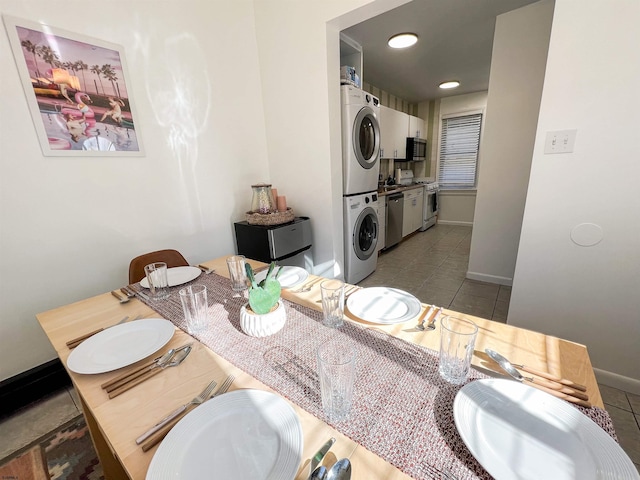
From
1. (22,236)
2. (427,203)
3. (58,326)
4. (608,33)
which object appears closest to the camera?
(58,326)

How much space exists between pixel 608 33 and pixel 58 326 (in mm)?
2524

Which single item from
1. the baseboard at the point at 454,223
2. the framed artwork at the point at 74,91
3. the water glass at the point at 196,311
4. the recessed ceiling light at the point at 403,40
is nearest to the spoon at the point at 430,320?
the water glass at the point at 196,311

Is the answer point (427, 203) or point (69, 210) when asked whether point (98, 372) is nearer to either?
point (69, 210)

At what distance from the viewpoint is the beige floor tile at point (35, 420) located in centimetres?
131

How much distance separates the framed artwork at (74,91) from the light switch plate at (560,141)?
2.45 meters

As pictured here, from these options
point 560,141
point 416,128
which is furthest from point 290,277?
point 416,128

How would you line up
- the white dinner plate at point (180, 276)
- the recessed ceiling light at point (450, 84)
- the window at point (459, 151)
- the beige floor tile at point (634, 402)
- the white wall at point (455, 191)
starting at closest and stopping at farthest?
the white dinner plate at point (180, 276) < the beige floor tile at point (634, 402) < the recessed ceiling light at point (450, 84) < the white wall at point (455, 191) < the window at point (459, 151)

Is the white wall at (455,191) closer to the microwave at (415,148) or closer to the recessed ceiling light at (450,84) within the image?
the microwave at (415,148)

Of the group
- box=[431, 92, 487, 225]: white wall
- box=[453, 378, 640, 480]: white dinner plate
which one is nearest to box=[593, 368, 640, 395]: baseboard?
box=[453, 378, 640, 480]: white dinner plate

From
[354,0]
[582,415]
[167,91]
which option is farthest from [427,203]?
[582,415]

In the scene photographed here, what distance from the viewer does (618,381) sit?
145cm

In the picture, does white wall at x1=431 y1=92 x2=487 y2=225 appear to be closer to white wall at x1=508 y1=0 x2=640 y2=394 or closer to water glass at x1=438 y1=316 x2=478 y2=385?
white wall at x1=508 y1=0 x2=640 y2=394

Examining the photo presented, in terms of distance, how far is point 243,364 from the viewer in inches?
27.5

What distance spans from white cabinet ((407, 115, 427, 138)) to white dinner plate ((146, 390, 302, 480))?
16.8 feet
